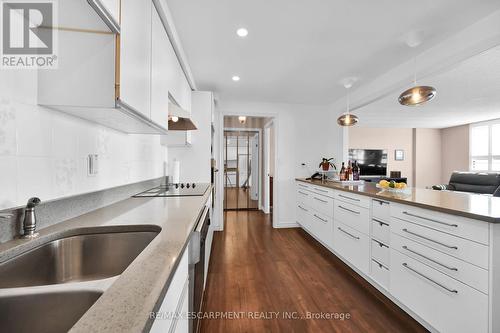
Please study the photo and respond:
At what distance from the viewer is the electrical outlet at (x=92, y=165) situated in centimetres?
113

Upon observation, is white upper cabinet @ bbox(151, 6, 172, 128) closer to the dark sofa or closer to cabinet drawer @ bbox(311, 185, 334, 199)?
cabinet drawer @ bbox(311, 185, 334, 199)

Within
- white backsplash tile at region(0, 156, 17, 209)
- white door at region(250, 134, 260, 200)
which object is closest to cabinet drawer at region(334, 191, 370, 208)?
white backsplash tile at region(0, 156, 17, 209)

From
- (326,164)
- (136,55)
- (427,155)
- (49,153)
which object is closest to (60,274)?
(49,153)

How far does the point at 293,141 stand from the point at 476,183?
436 centimetres

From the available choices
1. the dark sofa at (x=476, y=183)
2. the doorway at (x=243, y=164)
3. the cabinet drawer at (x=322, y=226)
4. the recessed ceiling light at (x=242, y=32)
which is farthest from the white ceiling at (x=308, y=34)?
the dark sofa at (x=476, y=183)

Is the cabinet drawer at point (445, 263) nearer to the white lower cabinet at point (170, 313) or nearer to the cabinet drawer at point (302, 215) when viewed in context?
the white lower cabinet at point (170, 313)

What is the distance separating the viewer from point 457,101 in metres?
4.27

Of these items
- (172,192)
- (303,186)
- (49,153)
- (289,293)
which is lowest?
(289,293)

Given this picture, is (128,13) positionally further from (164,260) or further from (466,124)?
(466,124)

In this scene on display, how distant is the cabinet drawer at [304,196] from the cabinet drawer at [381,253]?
4.88ft

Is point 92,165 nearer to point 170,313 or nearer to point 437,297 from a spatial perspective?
point 170,313

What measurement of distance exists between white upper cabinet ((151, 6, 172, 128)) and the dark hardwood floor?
5.01 ft

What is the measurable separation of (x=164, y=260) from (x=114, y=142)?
1099mm

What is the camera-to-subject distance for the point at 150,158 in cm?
204
